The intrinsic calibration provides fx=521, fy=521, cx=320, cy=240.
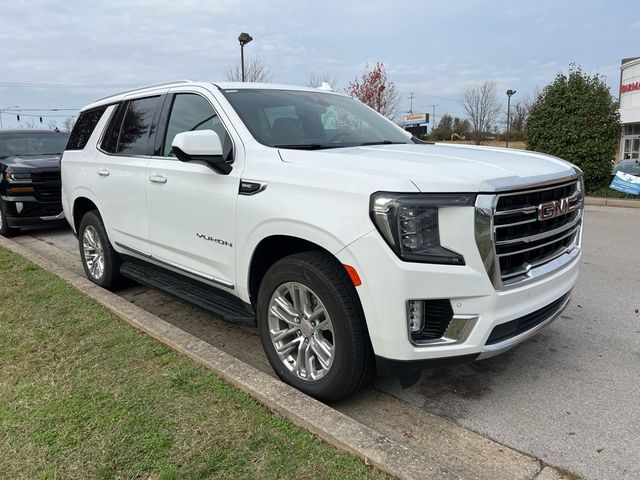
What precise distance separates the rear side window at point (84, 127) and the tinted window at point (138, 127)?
65cm

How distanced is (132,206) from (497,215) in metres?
3.11

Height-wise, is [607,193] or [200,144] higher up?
[200,144]

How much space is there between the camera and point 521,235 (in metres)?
2.71

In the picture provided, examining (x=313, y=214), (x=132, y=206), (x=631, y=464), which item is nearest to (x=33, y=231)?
(x=132, y=206)

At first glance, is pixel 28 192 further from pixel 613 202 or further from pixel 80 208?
pixel 613 202

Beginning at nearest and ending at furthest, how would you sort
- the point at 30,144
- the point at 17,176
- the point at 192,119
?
the point at 192,119 < the point at 17,176 < the point at 30,144

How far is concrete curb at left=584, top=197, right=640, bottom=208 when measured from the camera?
1257cm

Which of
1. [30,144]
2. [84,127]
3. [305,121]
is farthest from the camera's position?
[30,144]

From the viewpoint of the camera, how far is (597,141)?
1371 cm

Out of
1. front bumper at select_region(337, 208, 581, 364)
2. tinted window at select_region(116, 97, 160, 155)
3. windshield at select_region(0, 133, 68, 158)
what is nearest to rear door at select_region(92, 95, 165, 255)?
tinted window at select_region(116, 97, 160, 155)

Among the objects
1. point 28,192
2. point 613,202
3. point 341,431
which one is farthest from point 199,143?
point 613,202

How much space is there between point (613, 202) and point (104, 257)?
39.9 feet

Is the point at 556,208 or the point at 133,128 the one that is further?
the point at 133,128

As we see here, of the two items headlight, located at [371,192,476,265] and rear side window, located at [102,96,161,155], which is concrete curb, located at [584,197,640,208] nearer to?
rear side window, located at [102,96,161,155]
